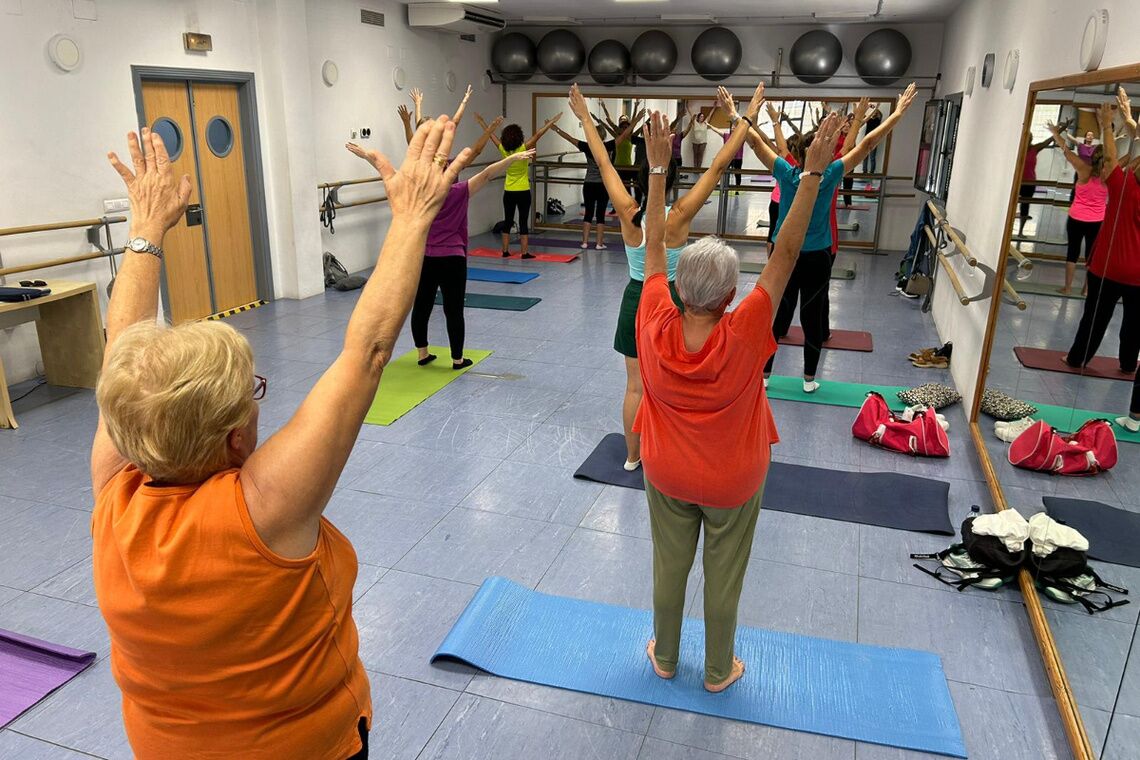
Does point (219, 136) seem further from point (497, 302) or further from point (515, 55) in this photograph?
point (515, 55)

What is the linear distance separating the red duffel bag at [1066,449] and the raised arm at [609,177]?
184cm

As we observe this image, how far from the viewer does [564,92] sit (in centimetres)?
1182

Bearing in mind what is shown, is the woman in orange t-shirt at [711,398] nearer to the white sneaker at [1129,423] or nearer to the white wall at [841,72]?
the white sneaker at [1129,423]

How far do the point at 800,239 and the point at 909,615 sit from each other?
1658 millimetres

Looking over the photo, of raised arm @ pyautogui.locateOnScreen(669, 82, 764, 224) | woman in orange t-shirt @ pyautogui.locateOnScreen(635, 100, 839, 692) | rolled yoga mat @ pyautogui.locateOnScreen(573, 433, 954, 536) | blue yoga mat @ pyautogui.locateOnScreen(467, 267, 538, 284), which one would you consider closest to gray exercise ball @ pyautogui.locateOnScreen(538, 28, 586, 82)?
blue yoga mat @ pyautogui.locateOnScreen(467, 267, 538, 284)

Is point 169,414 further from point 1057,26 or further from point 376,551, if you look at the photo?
point 1057,26

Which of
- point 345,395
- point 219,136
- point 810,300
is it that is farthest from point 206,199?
point 345,395

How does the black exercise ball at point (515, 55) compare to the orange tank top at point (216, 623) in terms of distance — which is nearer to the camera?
the orange tank top at point (216, 623)

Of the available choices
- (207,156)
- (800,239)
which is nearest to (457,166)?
(800,239)

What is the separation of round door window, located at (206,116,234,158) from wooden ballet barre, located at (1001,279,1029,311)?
6172mm

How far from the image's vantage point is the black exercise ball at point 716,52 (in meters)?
10.4

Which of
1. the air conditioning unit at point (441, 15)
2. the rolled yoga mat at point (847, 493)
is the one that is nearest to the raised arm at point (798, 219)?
the rolled yoga mat at point (847, 493)

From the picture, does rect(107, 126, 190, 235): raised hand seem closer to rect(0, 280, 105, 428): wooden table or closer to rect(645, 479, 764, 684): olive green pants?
rect(645, 479, 764, 684): olive green pants

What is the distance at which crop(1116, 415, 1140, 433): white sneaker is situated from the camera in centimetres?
256
